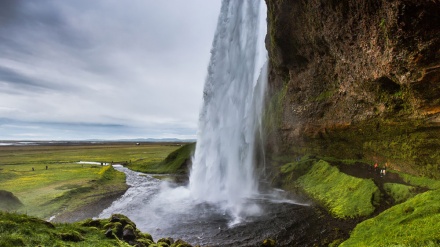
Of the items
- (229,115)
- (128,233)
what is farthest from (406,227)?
(229,115)

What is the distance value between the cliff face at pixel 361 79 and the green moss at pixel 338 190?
4434 millimetres

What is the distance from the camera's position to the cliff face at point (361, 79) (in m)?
20.5

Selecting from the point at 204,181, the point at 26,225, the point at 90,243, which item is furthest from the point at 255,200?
the point at 26,225

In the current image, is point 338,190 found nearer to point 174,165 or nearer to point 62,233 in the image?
Result: point 62,233

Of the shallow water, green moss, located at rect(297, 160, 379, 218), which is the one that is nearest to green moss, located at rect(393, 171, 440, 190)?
green moss, located at rect(297, 160, 379, 218)

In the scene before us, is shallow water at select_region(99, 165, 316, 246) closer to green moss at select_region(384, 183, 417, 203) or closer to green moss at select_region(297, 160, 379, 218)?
green moss at select_region(297, 160, 379, 218)

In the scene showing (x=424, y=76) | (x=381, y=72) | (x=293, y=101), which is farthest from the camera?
(x=293, y=101)

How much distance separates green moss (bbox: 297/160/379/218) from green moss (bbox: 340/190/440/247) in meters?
4.06

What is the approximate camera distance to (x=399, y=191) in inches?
890

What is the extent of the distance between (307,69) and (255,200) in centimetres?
2239

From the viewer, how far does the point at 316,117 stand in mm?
38281

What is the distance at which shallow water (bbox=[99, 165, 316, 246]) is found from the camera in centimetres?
2075

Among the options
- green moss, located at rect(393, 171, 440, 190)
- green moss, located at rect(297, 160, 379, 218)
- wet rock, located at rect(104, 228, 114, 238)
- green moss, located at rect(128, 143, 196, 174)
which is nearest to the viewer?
wet rock, located at rect(104, 228, 114, 238)

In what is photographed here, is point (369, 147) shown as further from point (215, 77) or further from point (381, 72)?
point (215, 77)
